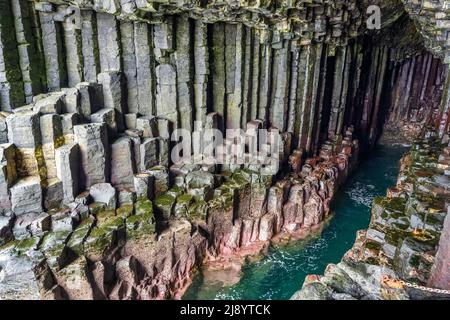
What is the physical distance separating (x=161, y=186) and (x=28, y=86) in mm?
5137

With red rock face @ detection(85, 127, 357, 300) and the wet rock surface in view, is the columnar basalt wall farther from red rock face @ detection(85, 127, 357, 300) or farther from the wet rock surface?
the wet rock surface

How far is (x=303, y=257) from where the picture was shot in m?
13.6

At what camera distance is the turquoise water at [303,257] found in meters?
12.0

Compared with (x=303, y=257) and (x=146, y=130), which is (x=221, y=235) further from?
A: (x=146, y=130)

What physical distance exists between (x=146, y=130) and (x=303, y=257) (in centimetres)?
716

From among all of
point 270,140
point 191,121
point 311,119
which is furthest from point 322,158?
point 191,121

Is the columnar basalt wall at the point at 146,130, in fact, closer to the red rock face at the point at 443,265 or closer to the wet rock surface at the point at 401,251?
the wet rock surface at the point at 401,251

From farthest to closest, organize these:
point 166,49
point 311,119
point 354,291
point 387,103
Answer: point 387,103 → point 311,119 → point 166,49 → point 354,291

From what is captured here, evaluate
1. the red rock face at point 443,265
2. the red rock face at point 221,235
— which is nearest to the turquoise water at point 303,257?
the red rock face at point 221,235

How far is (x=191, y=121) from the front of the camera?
46.2 ft

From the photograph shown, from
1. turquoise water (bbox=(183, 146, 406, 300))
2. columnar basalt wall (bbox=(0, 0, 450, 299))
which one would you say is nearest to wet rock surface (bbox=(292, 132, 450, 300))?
turquoise water (bbox=(183, 146, 406, 300))

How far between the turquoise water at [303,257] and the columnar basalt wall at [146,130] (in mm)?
759

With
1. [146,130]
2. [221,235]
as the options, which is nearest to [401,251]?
[221,235]

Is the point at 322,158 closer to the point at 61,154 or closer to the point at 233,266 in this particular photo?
the point at 233,266
